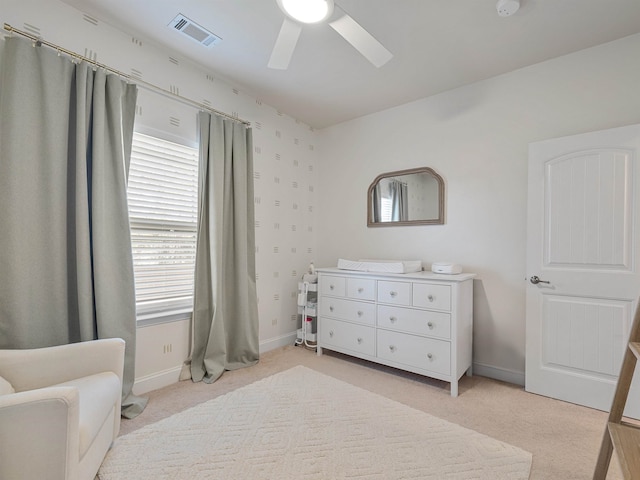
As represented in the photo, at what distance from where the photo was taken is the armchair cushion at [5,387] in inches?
53.2

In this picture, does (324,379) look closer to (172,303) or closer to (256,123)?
(172,303)

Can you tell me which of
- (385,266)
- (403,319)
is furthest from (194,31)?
(403,319)

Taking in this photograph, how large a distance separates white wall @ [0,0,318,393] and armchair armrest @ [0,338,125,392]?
2.21ft

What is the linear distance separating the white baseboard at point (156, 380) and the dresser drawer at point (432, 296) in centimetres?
202

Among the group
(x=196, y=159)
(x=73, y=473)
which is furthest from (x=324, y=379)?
(x=196, y=159)

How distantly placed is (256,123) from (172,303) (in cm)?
190

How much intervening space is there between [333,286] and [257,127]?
178cm

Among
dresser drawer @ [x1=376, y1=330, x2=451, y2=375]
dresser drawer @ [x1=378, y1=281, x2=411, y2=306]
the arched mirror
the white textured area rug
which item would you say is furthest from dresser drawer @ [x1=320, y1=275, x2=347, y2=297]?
the white textured area rug

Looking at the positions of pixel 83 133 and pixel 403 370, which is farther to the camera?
pixel 403 370

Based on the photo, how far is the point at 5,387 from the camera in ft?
4.53

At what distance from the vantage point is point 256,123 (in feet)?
10.5

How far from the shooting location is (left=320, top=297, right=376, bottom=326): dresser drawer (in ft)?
9.34

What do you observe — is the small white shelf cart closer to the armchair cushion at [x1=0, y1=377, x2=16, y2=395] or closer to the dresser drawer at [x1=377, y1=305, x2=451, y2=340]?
the dresser drawer at [x1=377, y1=305, x2=451, y2=340]

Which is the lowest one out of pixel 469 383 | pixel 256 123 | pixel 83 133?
pixel 469 383
